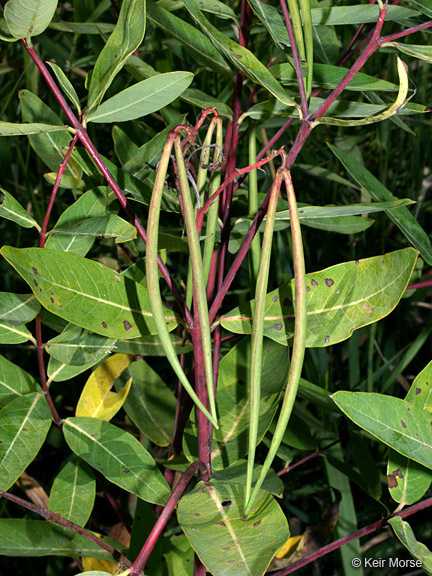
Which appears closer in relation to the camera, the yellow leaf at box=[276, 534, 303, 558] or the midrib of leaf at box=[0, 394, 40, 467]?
the midrib of leaf at box=[0, 394, 40, 467]

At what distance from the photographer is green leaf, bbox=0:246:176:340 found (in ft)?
1.47

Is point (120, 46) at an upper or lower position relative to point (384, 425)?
upper

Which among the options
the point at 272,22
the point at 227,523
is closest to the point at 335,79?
the point at 272,22

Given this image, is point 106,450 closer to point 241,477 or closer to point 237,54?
point 241,477

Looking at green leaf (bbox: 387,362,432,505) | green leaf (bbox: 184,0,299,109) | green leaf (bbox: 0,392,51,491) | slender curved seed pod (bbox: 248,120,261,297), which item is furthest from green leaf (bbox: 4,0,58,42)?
green leaf (bbox: 387,362,432,505)

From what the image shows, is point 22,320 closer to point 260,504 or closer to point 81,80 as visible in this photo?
point 260,504

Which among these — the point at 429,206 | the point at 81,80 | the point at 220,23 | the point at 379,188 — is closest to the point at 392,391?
the point at 429,206

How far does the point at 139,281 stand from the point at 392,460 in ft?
0.90

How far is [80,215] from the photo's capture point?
552mm

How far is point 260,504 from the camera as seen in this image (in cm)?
46

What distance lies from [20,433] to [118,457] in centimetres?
9

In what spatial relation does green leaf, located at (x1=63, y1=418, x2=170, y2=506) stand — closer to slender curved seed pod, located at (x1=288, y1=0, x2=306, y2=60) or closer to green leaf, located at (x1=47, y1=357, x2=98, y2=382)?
green leaf, located at (x1=47, y1=357, x2=98, y2=382)

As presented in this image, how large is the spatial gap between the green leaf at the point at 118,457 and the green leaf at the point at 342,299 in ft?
0.48

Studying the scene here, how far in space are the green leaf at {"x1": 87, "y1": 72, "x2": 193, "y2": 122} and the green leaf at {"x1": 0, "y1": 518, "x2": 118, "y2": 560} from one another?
0.40m
